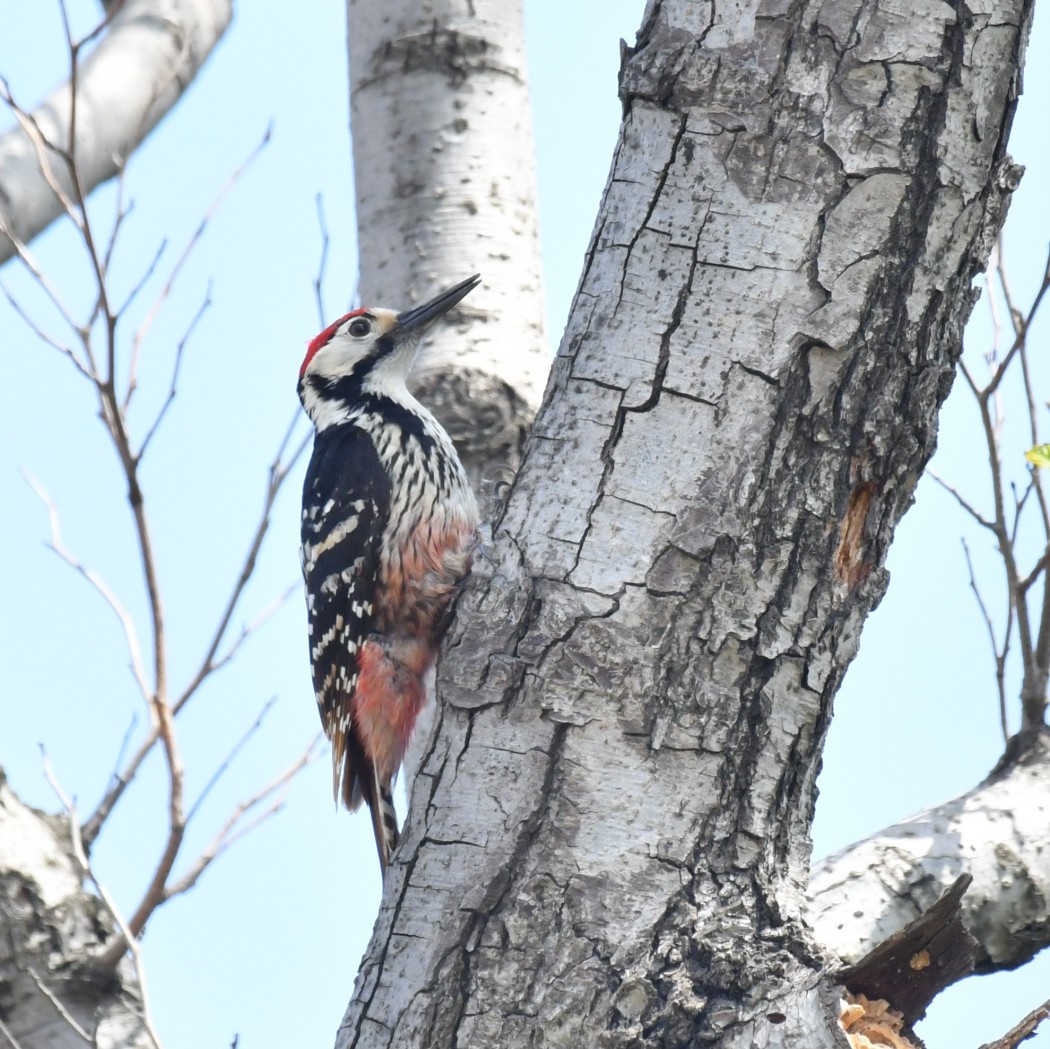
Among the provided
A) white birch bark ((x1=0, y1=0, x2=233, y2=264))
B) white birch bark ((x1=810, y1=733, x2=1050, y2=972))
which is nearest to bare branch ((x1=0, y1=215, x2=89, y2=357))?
white birch bark ((x1=0, y1=0, x2=233, y2=264))

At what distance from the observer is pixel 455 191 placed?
12.4ft

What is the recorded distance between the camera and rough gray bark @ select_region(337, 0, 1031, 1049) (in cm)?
205

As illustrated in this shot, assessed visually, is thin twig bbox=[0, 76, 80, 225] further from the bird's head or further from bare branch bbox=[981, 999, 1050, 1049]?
bare branch bbox=[981, 999, 1050, 1049]

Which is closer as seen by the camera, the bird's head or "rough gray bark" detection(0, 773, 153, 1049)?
"rough gray bark" detection(0, 773, 153, 1049)

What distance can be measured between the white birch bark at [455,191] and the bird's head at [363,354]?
0.07 meters

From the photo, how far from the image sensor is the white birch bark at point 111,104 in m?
4.05

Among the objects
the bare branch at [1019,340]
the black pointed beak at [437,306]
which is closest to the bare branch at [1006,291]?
the bare branch at [1019,340]

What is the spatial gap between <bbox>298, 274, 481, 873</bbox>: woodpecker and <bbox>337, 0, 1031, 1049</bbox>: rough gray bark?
1039 mm

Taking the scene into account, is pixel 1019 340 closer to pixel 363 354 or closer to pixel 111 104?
pixel 363 354

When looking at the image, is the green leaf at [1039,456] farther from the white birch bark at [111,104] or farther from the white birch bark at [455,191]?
the white birch bark at [111,104]

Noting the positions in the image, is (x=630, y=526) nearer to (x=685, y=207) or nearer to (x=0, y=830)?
(x=685, y=207)

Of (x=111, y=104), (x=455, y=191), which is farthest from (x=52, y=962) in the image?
(x=111, y=104)

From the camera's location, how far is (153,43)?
190 inches

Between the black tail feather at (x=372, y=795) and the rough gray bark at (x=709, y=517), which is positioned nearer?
the rough gray bark at (x=709, y=517)
